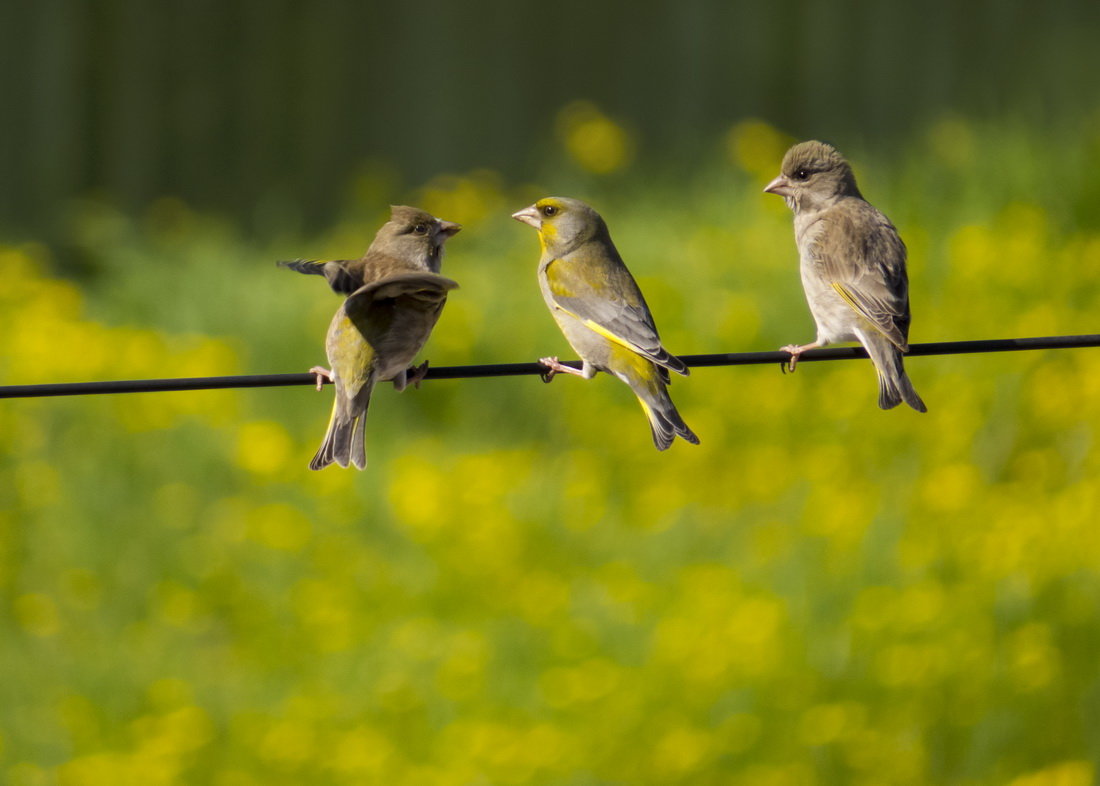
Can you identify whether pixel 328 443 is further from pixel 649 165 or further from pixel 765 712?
pixel 649 165

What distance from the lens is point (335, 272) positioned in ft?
14.0

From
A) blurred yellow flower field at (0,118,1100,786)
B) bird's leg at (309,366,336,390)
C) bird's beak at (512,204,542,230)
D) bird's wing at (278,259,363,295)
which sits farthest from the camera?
blurred yellow flower field at (0,118,1100,786)

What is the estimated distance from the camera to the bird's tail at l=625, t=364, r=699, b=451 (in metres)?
5.04

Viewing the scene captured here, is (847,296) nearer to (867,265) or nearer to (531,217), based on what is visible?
(867,265)

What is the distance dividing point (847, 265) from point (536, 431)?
13.9 ft

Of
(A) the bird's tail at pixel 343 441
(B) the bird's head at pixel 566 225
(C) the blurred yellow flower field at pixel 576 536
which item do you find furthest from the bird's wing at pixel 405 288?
(C) the blurred yellow flower field at pixel 576 536

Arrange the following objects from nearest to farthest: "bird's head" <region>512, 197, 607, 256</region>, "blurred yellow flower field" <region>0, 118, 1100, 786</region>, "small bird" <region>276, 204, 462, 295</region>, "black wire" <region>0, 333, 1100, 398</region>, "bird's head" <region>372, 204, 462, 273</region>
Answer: "black wire" <region>0, 333, 1100, 398</region>, "small bird" <region>276, 204, 462, 295</region>, "bird's head" <region>372, 204, 462, 273</region>, "bird's head" <region>512, 197, 607, 256</region>, "blurred yellow flower field" <region>0, 118, 1100, 786</region>

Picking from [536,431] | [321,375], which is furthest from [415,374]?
[536,431]

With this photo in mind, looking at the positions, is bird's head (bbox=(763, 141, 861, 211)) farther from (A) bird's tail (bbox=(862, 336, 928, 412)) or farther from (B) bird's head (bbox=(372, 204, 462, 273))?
(B) bird's head (bbox=(372, 204, 462, 273))

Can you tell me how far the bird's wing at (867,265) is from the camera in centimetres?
519

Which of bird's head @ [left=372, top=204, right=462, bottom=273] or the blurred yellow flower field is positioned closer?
bird's head @ [left=372, top=204, right=462, bottom=273]

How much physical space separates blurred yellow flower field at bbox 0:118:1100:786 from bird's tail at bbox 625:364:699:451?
1.64m

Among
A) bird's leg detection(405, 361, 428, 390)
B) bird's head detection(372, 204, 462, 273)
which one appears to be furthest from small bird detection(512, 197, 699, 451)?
bird's head detection(372, 204, 462, 273)

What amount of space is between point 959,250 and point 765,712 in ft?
14.5
